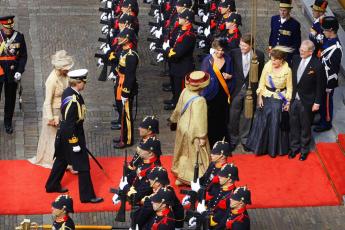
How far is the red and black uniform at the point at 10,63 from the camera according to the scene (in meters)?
19.0

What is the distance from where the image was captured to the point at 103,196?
1745cm

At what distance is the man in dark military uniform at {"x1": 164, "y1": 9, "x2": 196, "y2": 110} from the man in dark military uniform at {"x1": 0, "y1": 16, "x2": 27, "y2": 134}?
8.10 ft

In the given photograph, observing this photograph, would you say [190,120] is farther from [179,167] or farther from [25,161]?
[25,161]

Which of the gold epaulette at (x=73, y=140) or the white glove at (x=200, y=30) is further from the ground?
the white glove at (x=200, y=30)

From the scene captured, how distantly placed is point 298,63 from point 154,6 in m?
4.32

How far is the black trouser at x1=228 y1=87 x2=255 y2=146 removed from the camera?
19.0m

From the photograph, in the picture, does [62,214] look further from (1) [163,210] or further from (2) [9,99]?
(2) [9,99]

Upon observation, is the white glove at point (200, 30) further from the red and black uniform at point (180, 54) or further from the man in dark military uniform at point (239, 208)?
the man in dark military uniform at point (239, 208)

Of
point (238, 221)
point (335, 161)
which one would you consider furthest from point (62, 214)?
point (335, 161)

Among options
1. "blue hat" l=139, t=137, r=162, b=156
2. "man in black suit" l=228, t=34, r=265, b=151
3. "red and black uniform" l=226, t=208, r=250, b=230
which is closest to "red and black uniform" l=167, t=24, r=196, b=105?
"man in black suit" l=228, t=34, r=265, b=151

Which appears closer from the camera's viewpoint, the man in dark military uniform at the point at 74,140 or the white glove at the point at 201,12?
the man in dark military uniform at the point at 74,140

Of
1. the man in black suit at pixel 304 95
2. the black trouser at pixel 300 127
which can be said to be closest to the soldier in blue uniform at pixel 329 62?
the man in black suit at pixel 304 95

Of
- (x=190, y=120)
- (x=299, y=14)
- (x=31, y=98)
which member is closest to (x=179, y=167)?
(x=190, y=120)

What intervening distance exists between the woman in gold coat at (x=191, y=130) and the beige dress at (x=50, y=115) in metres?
1.78
